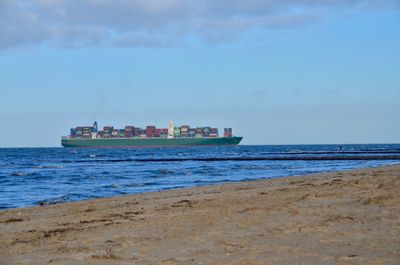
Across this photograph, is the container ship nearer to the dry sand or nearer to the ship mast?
the ship mast

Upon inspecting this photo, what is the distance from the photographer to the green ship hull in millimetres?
175625

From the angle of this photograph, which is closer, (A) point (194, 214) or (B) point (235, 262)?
(B) point (235, 262)

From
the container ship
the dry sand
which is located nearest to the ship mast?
the container ship

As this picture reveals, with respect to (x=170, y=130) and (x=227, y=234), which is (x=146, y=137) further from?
(x=227, y=234)

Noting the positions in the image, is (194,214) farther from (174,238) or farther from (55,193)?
(55,193)

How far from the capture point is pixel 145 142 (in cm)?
17638

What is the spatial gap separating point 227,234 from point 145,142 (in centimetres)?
16940

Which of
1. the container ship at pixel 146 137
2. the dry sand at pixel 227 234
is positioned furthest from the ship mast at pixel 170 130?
the dry sand at pixel 227 234

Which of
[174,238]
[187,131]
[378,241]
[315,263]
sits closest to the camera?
[315,263]

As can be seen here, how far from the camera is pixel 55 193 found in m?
22.3

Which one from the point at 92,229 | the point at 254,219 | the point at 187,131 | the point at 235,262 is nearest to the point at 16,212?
the point at 92,229

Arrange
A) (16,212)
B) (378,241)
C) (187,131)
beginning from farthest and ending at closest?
1. (187,131)
2. (16,212)
3. (378,241)

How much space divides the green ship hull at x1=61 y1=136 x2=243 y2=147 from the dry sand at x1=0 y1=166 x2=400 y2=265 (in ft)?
538

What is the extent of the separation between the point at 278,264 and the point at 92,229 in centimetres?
390
